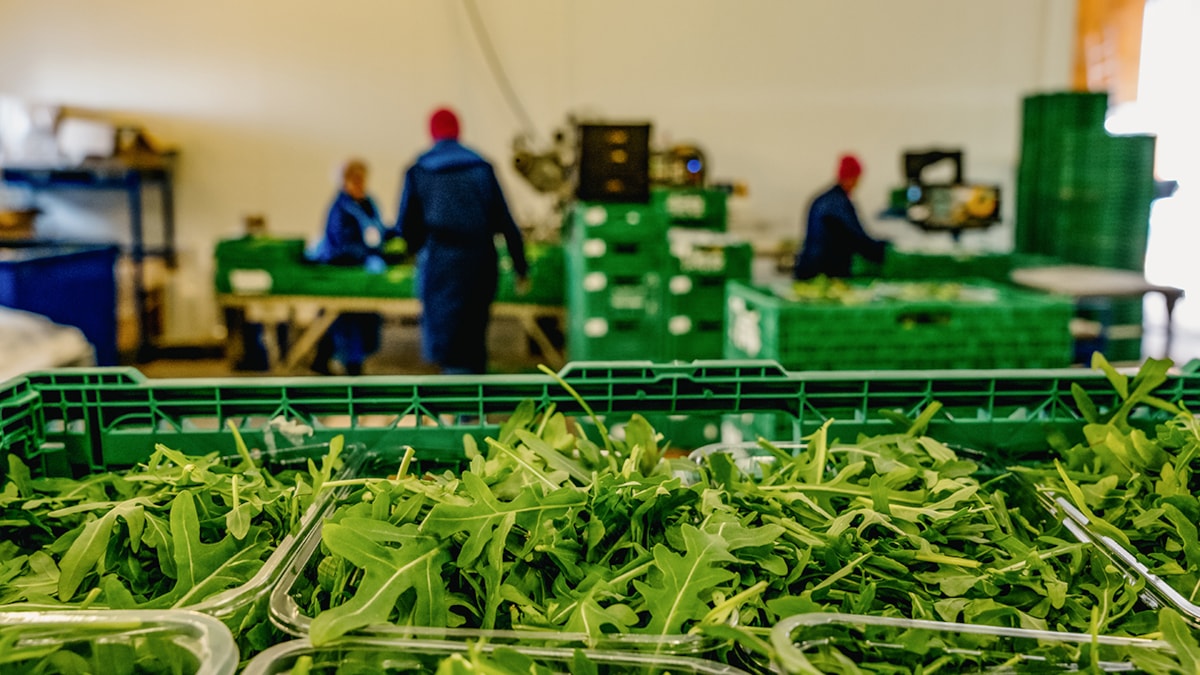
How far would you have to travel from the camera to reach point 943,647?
766 mm

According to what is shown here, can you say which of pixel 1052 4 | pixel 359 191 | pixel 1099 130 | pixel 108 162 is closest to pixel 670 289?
pixel 359 191

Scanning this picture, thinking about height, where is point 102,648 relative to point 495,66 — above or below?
below

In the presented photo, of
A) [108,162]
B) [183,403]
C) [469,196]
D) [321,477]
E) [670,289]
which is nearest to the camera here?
[321,477]

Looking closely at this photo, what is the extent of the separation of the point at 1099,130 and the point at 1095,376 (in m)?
3.72

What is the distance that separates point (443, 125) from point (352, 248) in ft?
4.62

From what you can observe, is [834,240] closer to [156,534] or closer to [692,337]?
[692,337]

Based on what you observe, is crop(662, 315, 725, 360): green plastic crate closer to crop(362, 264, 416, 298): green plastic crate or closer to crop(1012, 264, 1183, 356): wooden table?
crop(1012, 264, 1183, 356): wooden table

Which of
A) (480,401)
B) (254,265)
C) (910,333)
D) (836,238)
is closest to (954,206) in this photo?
(836,238)

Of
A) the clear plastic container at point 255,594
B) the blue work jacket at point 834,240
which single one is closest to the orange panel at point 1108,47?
the blue work jacket at point 834,240

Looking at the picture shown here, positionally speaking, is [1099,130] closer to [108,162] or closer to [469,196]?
[469,196]

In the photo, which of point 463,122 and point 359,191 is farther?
point 463,122

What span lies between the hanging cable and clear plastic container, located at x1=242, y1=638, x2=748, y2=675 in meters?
6.02

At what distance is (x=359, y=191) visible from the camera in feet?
16.0

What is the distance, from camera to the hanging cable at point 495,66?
6.50m
